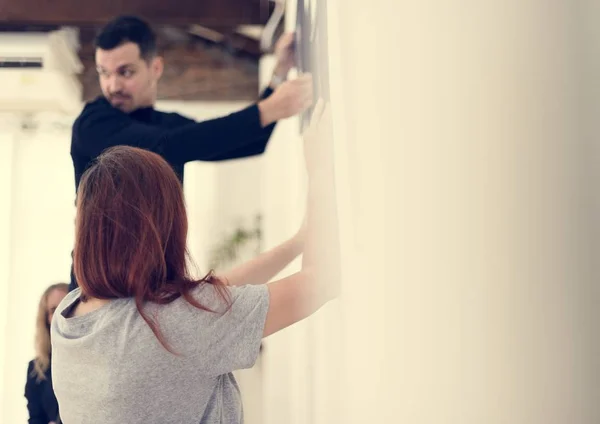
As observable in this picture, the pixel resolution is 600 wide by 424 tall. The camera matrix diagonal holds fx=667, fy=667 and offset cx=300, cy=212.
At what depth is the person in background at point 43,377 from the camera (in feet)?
8.68

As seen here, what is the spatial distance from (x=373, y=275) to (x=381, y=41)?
0.26 m

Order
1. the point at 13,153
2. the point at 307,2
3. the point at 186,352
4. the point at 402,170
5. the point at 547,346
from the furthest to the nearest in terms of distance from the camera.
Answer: the point at 13,153 → the point at 307,2 → the point at 186,352 → the point at 402,170 → the point at 547,346

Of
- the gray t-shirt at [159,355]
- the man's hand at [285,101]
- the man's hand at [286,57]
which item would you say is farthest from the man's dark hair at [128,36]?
the gray t-shirt at [159,355]

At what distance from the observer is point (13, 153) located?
4352 millimetres

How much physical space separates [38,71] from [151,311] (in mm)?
3391

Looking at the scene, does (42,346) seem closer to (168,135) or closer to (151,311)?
(168,135)

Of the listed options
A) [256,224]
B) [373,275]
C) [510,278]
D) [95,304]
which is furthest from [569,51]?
[256,224]

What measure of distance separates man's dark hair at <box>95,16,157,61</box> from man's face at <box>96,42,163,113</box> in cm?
1

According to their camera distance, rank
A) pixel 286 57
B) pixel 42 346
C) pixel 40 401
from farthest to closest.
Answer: pixel 42 346, pixel 40 401, pixel 286 57

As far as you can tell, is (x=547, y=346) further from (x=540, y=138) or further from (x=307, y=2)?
(x=307, y=2)

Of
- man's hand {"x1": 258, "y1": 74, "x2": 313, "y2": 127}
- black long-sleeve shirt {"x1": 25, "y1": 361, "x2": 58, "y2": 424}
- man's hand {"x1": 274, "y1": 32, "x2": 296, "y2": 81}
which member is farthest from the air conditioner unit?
man's hand {"x1": 258, "y1": 74, "x2": 313, "y2": 127}

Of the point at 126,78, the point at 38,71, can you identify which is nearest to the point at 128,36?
the point at 126,78

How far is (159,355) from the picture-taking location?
91 cm

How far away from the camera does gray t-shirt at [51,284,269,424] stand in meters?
0.91
